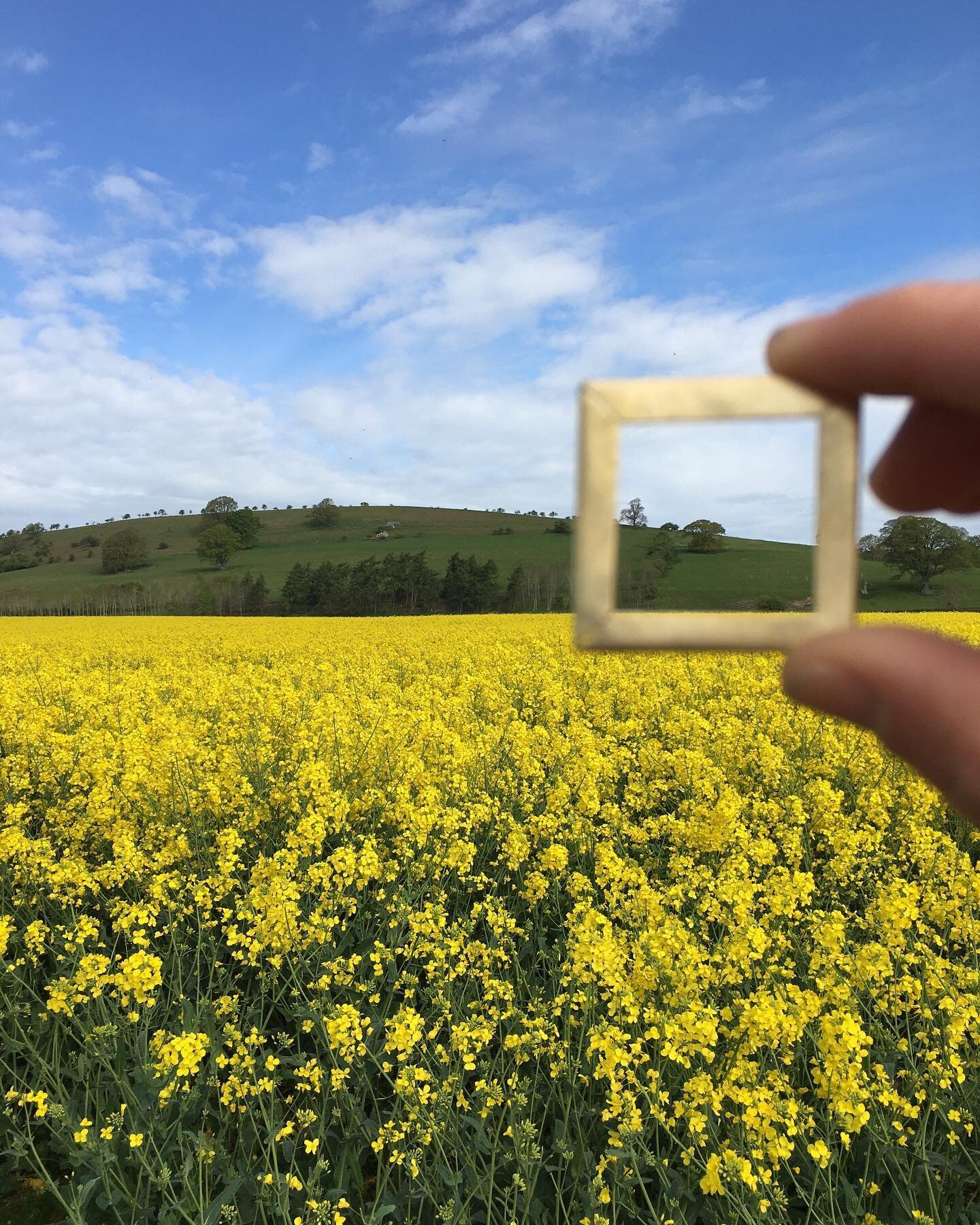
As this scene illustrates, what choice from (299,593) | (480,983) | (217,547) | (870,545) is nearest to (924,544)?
(870,545)

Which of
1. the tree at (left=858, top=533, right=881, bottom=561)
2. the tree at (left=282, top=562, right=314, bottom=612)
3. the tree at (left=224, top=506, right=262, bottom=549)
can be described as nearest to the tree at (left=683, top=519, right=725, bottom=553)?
the tree at (left=858, top=533, right=881, bottom=561)

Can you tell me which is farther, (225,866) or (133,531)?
(133,531)

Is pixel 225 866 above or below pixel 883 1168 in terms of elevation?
above

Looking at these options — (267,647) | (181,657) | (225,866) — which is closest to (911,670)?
(225,866)

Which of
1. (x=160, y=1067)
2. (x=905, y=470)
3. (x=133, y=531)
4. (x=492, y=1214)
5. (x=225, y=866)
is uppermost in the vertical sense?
(x=133, y=531)

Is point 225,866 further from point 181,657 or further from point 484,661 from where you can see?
point 181,657

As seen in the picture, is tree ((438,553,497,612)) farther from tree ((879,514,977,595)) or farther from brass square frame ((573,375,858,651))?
brass square frame ((573,375,858,651))

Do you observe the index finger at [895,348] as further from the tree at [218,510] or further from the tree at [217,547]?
the tree at [218,510]
